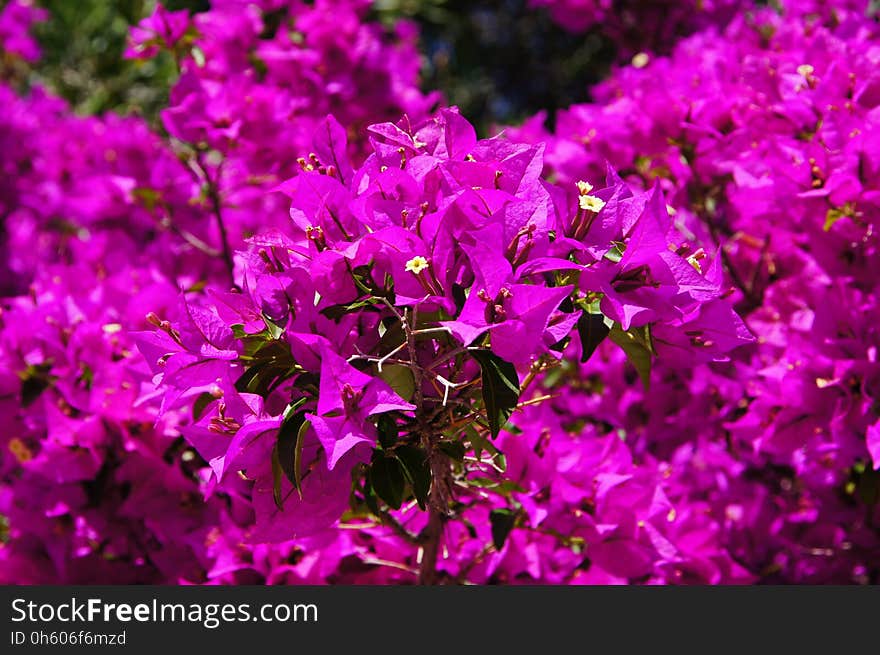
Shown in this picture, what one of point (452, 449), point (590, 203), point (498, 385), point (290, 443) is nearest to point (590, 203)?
point (590, 203)

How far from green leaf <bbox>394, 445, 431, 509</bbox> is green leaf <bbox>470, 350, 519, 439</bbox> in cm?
11

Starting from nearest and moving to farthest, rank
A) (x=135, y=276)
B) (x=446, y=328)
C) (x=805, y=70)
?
(x=446, y=328)
(x=805, y=70)
(x=135, y=276)

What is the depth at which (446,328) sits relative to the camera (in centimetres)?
104

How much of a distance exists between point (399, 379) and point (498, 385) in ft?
0.43

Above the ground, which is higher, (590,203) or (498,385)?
(590,203)

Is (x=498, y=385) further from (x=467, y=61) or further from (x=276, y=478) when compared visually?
(x=467, y=61)

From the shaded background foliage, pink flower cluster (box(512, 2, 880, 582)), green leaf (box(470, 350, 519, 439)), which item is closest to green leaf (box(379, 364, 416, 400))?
green leaf (box(470, 350, 519, 439))

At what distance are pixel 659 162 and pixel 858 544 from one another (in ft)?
3.24

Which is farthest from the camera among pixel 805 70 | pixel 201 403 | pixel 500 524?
pixel 805 70

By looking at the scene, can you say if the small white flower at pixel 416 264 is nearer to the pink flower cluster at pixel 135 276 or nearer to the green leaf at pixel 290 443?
the green leaf at pixel 290 443

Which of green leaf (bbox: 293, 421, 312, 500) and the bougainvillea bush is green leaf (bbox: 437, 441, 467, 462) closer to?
the bougainvillea bush

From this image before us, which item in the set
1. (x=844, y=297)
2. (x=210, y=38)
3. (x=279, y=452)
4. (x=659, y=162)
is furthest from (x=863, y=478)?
(x=210, y=38)

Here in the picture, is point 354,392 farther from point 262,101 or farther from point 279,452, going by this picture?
point 262,101

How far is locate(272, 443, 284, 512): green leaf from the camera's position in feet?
3.74
